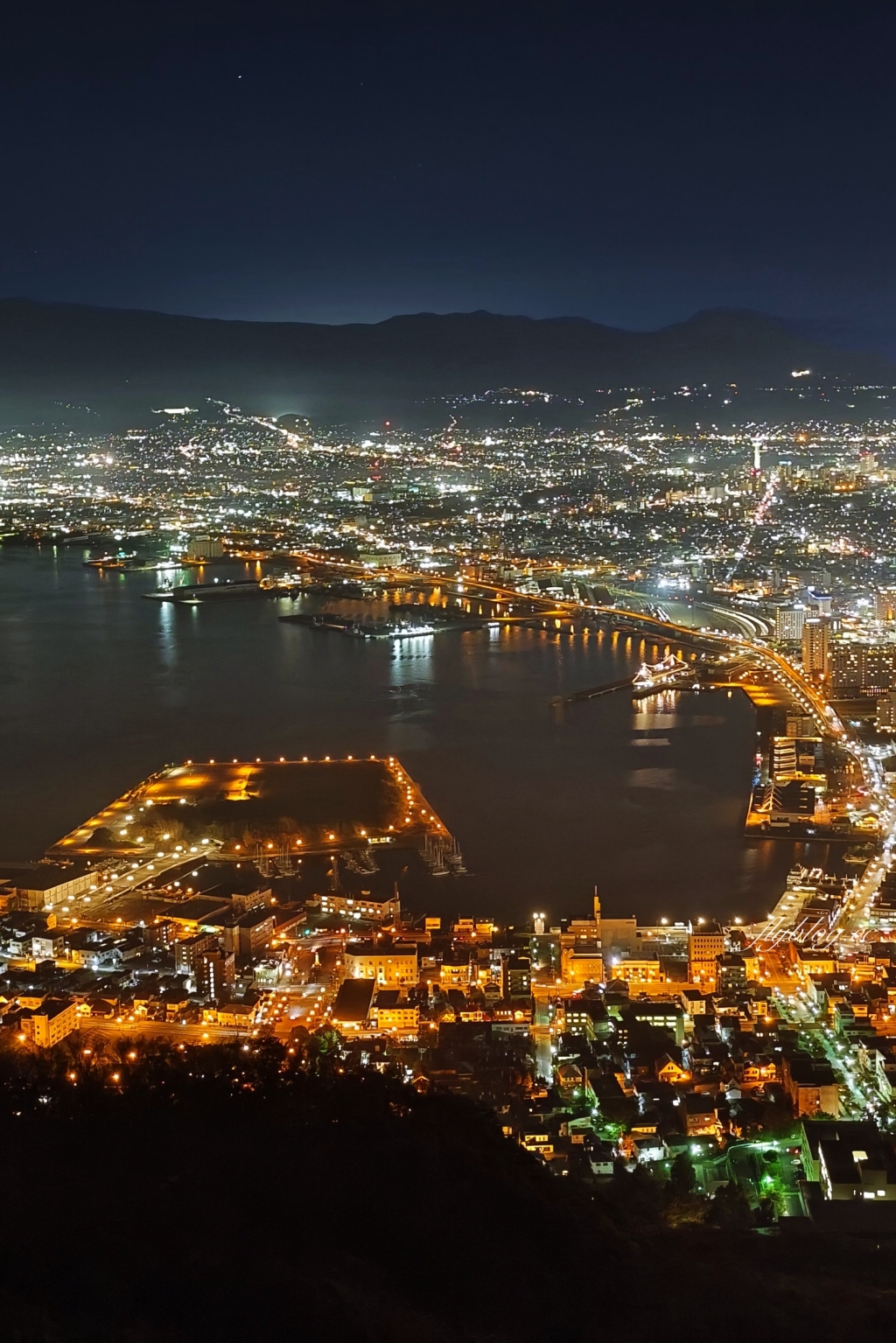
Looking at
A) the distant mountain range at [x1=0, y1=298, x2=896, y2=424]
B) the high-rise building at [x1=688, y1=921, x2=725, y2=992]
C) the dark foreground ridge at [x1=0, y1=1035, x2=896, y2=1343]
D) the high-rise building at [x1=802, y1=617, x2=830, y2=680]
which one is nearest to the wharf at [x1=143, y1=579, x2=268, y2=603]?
the high-rise building at [x1=802, y1=617, x2=830, y2=680]

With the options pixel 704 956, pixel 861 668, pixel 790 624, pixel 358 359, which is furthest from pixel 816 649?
pixel 358 359

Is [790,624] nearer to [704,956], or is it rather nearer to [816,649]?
[816,649]

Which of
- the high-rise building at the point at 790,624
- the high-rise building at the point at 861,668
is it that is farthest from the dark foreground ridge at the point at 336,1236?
the high-rise building at the point at 790,624

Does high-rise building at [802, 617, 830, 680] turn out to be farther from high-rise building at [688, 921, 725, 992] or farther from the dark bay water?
high-rise building at [688, 921, 725, 992]

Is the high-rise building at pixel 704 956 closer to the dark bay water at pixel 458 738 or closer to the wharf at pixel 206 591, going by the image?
the dark bay water at pixel 458 738

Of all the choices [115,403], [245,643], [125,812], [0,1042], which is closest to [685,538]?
[245,643]
